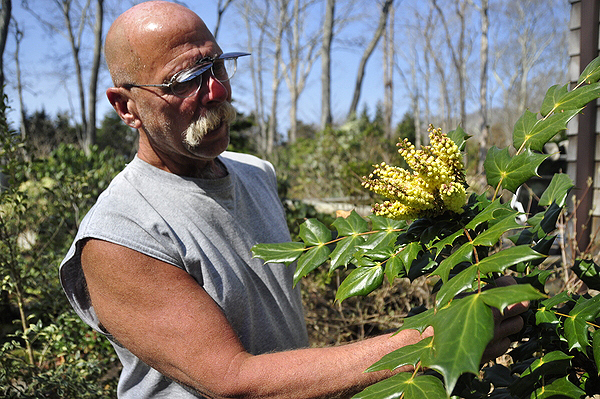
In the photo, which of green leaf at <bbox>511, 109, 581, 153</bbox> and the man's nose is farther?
the man's nose

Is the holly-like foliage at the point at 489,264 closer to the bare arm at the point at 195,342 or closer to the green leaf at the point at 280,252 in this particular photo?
the green leaf at the point at 280,252

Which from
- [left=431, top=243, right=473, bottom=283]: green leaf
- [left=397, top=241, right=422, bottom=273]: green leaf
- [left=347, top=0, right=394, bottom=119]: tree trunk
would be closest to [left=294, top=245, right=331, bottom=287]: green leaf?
[left=397, top=241, right=422, bottom=273]: green leaf

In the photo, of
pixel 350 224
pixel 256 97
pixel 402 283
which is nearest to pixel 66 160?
pixel 402 283

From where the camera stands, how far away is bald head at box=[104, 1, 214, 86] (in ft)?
4.83

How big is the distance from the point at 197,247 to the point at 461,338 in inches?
39.9

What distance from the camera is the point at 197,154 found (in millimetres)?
1550

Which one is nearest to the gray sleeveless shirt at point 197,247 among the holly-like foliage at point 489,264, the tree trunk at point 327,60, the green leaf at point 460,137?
the holly-like foliage at point 489,264

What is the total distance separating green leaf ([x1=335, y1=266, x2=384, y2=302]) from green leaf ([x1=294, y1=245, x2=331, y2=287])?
88 mm

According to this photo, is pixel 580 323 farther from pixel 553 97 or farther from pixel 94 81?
pixel 94 81

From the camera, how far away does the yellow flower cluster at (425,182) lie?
863 mm

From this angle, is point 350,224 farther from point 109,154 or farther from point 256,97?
point 256,97

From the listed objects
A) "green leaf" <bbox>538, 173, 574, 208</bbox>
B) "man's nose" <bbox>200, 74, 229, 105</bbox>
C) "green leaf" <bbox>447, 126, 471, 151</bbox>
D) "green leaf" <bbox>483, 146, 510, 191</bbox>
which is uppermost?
"man's nose" <bbox>200, 74, 229, 105</bbox>

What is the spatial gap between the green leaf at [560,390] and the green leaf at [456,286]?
0.34m

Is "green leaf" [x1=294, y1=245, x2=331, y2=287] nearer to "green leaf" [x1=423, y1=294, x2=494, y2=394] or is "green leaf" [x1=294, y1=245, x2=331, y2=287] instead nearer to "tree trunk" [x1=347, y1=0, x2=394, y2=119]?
"green leaf" [x1=423, y1=294, x2=494, y2=394]
